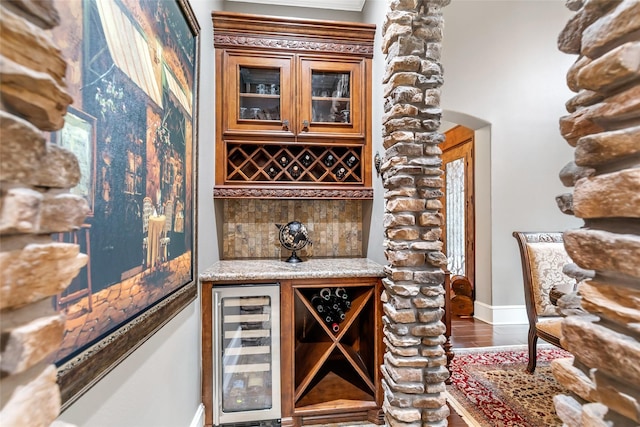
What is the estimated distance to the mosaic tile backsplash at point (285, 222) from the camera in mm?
2340

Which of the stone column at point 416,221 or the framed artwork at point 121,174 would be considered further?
the stone column at point 416,221

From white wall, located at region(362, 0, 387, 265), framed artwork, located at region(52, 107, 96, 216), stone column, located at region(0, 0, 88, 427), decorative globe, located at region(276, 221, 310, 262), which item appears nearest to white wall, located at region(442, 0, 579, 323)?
white wall, located at region(362, 0, 387, 265)

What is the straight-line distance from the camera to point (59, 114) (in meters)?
0.40

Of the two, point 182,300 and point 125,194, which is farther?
point 182,300

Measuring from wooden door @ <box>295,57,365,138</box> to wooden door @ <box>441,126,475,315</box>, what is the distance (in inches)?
97.2

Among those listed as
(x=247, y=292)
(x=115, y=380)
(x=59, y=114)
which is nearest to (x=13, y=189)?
(x=59, y=114)

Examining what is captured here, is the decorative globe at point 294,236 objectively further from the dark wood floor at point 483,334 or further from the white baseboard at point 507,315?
the white baseboard at point 507,315

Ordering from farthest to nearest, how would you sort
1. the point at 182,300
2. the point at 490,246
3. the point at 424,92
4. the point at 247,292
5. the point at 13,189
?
the point at 490,246
the point at 247,292
the point at 424,92
the point at 182,300
the point at 13,189

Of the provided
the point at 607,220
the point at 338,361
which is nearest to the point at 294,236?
the point at 338,361

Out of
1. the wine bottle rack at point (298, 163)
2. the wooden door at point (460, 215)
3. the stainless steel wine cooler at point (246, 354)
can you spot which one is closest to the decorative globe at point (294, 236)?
the wine bottle rack at point (298, 163)

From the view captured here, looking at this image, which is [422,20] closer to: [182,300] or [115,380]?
[182,300]

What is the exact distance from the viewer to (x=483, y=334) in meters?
3.04

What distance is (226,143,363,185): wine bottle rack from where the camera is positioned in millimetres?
2170

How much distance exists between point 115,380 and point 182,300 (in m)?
0.50
